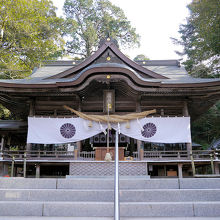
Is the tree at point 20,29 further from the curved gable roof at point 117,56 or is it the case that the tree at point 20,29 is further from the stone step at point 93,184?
the stone step at point 93,184

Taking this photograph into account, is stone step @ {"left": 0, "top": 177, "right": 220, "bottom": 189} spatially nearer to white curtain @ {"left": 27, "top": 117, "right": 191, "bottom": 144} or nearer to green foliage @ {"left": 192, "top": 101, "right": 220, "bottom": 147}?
white curtain @ {"left": 27, "top": 117, "right": 191, "bottom": 144}

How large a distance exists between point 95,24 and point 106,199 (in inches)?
1086

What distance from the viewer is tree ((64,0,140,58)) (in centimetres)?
2726

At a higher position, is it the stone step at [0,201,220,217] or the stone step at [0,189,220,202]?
the stone step at [0,189,220,202]

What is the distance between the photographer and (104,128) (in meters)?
9.88

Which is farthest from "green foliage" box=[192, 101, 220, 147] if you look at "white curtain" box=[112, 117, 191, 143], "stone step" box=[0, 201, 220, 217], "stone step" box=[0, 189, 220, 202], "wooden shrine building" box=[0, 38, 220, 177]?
"stone step" box=[0, 201, 220, 217]

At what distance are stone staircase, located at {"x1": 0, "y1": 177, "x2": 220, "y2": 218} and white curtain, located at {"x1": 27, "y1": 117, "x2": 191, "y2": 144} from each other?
4.48 meters

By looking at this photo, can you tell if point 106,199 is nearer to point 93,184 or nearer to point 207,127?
point 93,184

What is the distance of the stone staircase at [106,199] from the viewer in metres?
4.00

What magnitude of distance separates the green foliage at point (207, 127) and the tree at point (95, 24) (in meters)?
14.8

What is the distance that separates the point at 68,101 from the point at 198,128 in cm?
1259

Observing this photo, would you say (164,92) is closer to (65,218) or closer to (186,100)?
(186,100)

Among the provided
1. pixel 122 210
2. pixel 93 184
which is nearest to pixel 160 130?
pixel 93 184

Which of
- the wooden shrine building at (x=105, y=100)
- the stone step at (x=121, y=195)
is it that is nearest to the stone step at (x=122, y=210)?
the stone step at (x=121, y=195)
